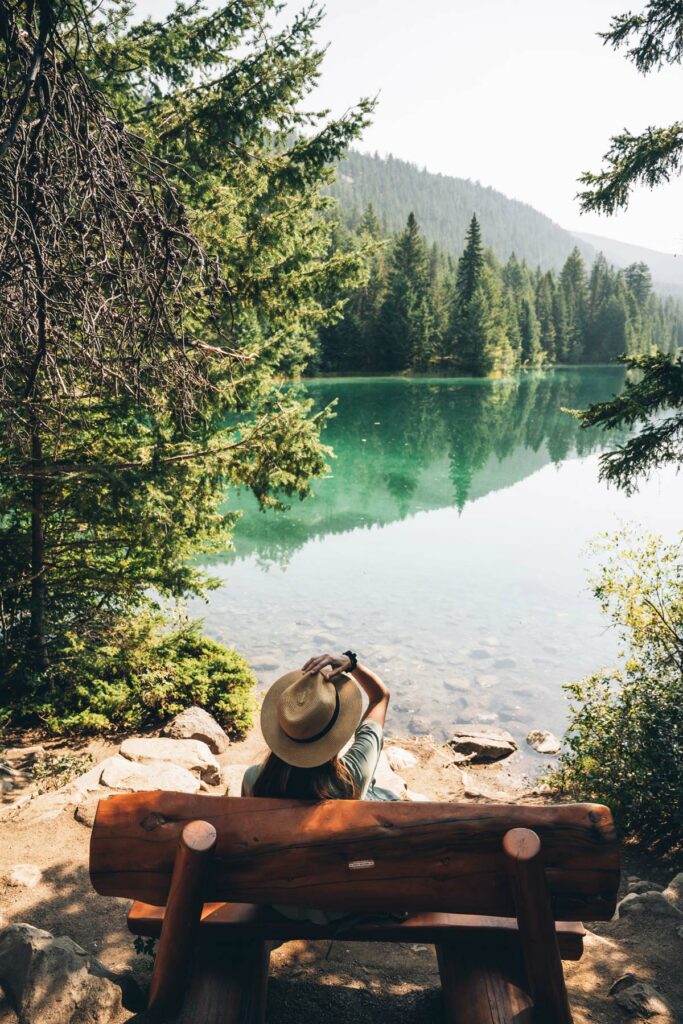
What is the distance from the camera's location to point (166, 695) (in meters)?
7.85

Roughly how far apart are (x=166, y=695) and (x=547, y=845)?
20.6ft

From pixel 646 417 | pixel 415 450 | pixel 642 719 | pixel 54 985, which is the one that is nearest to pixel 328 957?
pixel 54 985

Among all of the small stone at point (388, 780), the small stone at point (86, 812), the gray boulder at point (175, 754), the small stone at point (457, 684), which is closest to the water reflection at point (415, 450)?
the small stone at point (457, 684)

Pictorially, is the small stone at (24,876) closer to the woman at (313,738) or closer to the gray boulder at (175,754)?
the gray boulder at (175,754)

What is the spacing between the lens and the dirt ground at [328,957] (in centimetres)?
311

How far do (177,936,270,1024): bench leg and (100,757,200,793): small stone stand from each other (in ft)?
10.3

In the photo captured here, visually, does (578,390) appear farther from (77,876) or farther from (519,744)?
(77,876)

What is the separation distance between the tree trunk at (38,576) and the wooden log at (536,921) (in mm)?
5659

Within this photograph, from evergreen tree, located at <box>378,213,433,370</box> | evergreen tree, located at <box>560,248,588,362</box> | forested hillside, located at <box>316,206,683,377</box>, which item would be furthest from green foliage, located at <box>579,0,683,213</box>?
evergreen tree, located at <box>560,248,588,362</box>

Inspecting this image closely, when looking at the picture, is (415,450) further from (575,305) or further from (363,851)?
(575,305)

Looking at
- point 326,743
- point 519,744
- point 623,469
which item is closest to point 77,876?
point 326,743

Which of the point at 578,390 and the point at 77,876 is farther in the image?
the point at 578,390

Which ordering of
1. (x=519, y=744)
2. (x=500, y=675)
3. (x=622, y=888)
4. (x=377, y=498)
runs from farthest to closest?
1. (x=377, y=498)
2. (x=500, y=675)
3. (x=519, y=744)
4. (x=622, y=888)

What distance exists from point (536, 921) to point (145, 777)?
14.2ft
